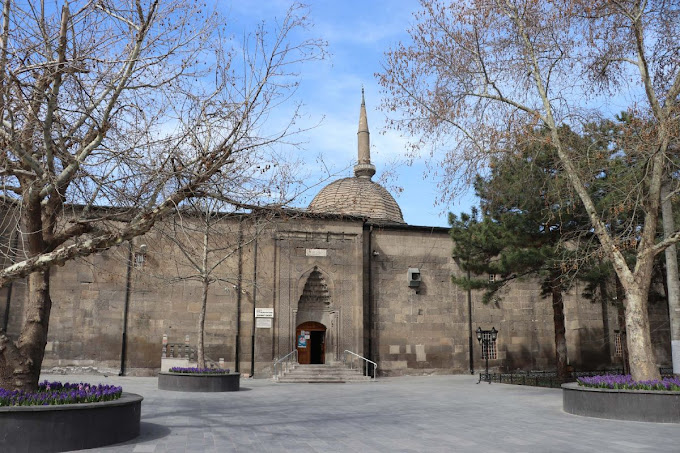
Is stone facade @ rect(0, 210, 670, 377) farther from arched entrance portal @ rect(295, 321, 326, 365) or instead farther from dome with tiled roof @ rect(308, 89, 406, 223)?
dome with tiled roof @ rect(308, 89, 406, 223)

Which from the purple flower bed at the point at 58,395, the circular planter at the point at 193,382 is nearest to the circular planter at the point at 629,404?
the purple flower bed at the point at 58,395

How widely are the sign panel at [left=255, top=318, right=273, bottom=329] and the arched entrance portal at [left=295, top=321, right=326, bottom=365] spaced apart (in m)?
1.53

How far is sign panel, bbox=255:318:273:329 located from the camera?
23.4 meters

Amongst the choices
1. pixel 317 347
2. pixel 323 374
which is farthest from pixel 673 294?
pixel 317 347

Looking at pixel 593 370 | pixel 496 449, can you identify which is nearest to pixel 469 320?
pixel 593 370

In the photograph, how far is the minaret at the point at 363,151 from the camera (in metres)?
45.2

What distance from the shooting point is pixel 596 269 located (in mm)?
18797

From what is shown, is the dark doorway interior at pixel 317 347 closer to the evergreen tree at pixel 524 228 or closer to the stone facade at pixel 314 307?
the stone facade at pixel 314 307

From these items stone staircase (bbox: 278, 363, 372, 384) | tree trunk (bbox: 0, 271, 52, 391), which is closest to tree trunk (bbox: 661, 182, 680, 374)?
stone staircase (bbox: 278, 363, 372, 384)

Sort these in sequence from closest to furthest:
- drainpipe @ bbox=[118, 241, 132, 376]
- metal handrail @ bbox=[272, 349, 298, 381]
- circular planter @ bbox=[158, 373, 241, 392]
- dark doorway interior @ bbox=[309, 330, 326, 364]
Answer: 1. circular planter @ bbox=[158, 373, 241, 392]
2. drainpipe @ bbox=[118, 241, 132, 376]
3. metal handrail @ bbox=[272, 349, 298, 381]
4. dark doorway interior @ bbox=[309, 330, 326, 364]

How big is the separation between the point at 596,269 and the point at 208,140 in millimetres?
14302

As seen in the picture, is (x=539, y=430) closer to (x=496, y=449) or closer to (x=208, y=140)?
(x=496, y=449)

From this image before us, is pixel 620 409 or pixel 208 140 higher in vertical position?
pixel 208 140

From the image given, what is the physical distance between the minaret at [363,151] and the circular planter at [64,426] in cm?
3700
